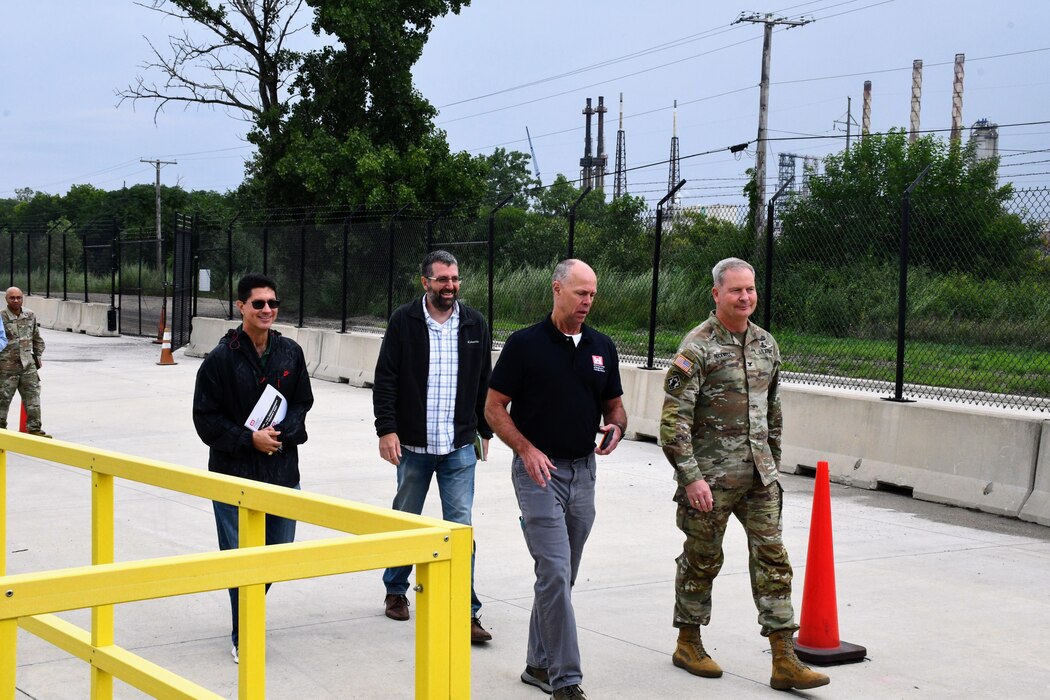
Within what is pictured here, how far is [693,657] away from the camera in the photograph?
18.5 feet

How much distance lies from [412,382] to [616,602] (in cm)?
170

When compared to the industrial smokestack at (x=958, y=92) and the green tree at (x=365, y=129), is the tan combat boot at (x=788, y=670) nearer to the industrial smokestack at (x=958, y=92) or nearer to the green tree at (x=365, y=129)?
the green tree at (x=365, y=129)

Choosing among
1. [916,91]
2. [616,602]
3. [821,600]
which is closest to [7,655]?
[821,600]

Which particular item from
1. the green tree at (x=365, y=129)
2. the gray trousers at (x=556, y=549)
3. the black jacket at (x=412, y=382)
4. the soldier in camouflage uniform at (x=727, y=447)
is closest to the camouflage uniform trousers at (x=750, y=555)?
the soldier in camouflage uniform at (x=727, y=447)

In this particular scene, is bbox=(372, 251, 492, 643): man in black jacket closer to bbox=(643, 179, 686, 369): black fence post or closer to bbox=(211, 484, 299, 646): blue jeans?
bbox=(211, 484, 299, 646): blue jeans

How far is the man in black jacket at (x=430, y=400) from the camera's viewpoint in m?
6.37

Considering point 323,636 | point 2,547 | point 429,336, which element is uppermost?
point 429,336

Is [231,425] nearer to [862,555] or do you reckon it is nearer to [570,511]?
[570,511]

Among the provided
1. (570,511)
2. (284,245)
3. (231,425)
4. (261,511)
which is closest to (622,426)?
(570,511)

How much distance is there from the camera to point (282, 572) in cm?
270

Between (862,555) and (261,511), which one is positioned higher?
(261,511)

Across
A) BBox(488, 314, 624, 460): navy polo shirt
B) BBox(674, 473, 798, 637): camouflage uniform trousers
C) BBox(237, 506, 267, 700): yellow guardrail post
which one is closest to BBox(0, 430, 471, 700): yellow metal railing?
BBox(237, 506, 267, 700): yellow guardrail post

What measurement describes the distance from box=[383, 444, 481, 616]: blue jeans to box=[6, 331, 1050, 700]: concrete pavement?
268mm

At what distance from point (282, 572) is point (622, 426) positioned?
124 inches
